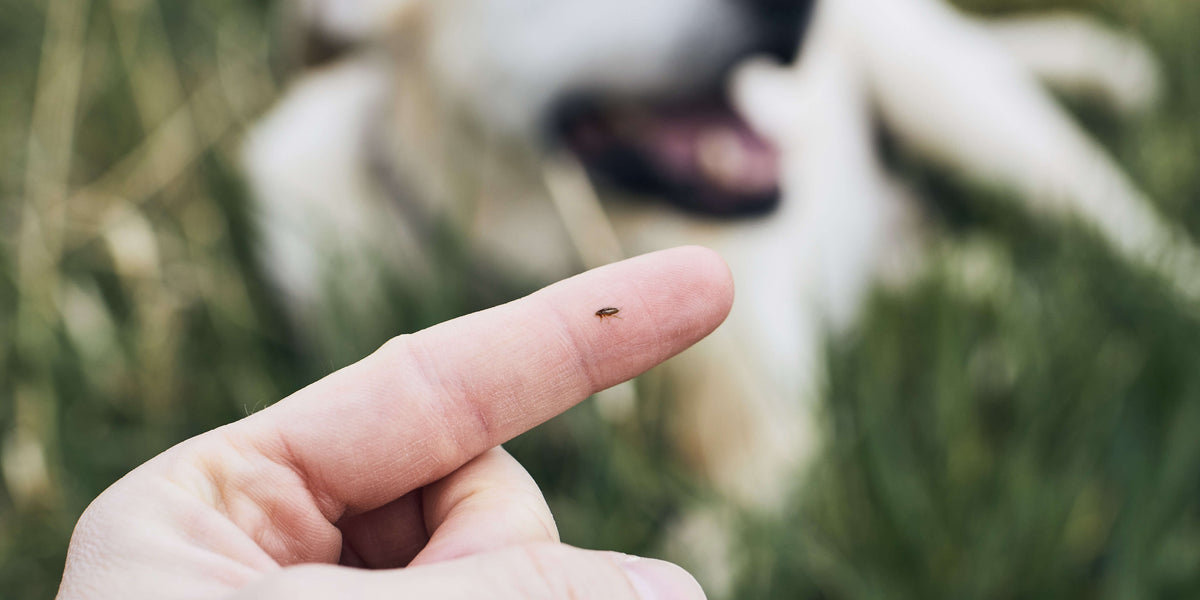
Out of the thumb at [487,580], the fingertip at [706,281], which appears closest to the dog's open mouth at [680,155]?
the fingertip at [706,281]

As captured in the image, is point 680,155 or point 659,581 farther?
point 680,155

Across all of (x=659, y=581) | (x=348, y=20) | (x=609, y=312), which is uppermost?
(x=348, y=20)

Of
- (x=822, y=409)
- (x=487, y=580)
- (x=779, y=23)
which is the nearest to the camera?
(x=487, y=580)

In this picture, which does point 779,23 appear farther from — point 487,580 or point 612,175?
point 487,580

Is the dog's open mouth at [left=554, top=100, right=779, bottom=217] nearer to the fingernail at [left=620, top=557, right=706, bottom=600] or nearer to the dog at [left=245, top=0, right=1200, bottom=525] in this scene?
the dog at [left=245, top=0, right=1200, bottom=525]

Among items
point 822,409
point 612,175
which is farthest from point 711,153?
point 822,409

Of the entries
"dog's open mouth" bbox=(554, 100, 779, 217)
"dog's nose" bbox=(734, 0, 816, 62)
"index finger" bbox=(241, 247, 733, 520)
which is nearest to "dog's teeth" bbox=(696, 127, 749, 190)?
"dog's open mouth" bbox=(554, 100, 779, 217)

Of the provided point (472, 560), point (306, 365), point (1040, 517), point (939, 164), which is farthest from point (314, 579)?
point (939, 164)
